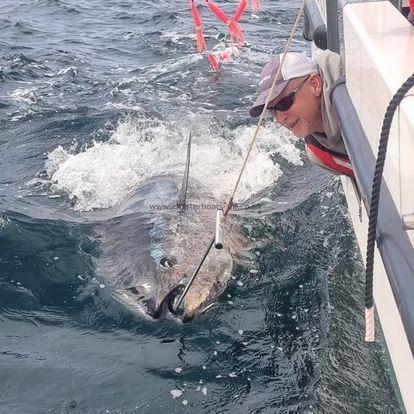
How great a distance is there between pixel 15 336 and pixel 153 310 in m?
0.83

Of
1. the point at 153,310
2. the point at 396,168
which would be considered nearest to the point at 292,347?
the point at 153,310

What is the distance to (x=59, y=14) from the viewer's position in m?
12.5

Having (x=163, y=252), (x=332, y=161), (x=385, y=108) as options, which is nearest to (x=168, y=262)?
(x=163, y=252)

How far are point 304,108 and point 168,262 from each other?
138 cm

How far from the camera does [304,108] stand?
114 inches

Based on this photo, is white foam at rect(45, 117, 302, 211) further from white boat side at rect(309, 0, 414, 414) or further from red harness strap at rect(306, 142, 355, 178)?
white boat side at rect(309, 0, 414, 414)

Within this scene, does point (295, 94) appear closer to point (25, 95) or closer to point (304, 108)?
point (304, 108)

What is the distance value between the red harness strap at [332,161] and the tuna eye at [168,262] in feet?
3.64

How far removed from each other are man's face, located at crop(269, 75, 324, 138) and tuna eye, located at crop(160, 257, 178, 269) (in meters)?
1.23

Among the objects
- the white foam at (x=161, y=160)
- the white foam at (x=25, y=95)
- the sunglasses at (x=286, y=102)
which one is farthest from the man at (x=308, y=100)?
the white foam at (x=25, y=95)

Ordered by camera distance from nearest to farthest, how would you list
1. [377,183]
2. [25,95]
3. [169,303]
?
[377,183], [169,303], [25,95]

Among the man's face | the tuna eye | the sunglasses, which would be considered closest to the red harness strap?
the man's face

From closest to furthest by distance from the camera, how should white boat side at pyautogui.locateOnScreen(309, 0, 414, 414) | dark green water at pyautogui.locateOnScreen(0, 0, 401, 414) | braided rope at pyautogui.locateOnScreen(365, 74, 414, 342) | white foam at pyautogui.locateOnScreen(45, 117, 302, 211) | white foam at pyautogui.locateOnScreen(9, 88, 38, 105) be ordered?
1. braided rope at pyautogui.locateOnScreen(365, 74, 414, 342)
2. white boat side at pyautogui.locateOnScreen(309, 0, 414, 414)
3. dark green water at pyautogui.locateOnScreen(0, 0, 401, 414)
4. white foam at pyautogui.locateOnScreen(45, 117, 302, 211)
5. white foam at pyautogui.locateOnScreen(9, 88, 38, 105)

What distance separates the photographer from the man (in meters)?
2.85
